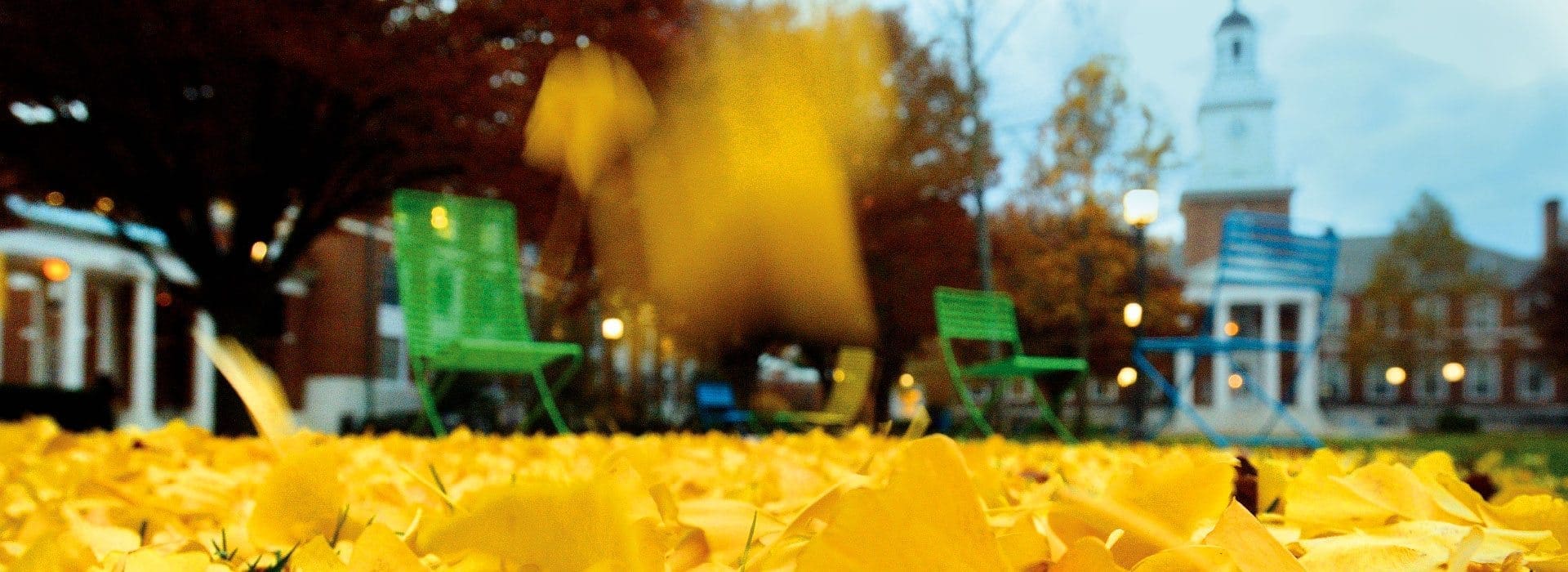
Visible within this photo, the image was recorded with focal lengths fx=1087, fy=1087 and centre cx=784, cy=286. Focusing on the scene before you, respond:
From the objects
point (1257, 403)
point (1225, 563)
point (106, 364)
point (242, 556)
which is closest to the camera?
point (1225, 563)

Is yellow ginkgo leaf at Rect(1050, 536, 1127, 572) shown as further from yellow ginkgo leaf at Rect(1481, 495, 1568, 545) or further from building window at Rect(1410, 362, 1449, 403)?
building window at Rect(1410, 362, 1449, 403)

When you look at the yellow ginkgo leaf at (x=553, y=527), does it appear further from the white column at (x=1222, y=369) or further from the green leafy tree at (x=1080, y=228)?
the white column at (x=1222, y=369)

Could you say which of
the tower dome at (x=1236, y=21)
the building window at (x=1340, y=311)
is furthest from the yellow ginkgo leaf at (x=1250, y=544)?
the building window at (x=1340, y=311)

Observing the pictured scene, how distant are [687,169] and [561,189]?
2605 mm

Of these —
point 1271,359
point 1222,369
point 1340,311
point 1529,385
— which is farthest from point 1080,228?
point 1529,385

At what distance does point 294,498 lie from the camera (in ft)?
1.82

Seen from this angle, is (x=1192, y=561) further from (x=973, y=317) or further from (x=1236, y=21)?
(x=1236, y=21)

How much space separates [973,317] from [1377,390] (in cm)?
5068

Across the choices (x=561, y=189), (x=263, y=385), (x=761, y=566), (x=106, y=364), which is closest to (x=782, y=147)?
(x=561, y=189)

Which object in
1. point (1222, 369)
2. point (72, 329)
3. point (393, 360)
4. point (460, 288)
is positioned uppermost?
point (460, 288)

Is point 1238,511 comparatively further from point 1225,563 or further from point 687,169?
point 687,169

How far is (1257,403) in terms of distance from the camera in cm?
3034

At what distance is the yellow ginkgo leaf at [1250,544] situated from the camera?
0.36 metres

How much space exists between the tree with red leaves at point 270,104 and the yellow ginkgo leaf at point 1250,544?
6510mm
